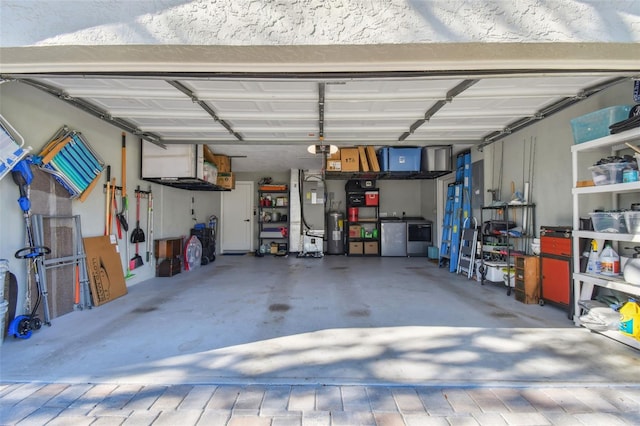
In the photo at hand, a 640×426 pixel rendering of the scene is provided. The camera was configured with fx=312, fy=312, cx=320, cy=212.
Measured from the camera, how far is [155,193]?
18.4ft

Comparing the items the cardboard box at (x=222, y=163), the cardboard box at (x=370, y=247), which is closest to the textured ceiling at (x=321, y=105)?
the cardboard box at (x=222, y=163)

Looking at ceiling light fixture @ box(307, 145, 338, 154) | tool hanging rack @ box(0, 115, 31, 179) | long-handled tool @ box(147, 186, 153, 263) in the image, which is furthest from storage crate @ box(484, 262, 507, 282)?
tool hanging rack @ box(0, 115, 31, 179)

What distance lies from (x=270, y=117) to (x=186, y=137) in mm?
1764

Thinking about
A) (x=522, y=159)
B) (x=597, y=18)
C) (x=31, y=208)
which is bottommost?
(x=31, y=208)

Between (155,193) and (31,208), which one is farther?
(155,193)

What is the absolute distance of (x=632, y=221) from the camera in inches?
102

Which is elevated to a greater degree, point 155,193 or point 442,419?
point 155,193

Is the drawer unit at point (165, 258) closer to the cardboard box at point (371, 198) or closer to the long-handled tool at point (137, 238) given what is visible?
the long-handled tool at point (137, 238)

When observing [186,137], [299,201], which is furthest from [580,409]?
[299,201]

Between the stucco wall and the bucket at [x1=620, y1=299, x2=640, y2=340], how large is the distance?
206 centimetres

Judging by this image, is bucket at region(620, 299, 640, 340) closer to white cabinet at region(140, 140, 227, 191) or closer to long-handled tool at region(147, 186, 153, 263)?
white cabinet at region(140, 140, 227, 191)

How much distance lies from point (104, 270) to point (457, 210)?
6.09 meters

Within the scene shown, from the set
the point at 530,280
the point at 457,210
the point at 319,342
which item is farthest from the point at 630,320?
the point at 457,210

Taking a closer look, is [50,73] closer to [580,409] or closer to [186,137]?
[186,137]
